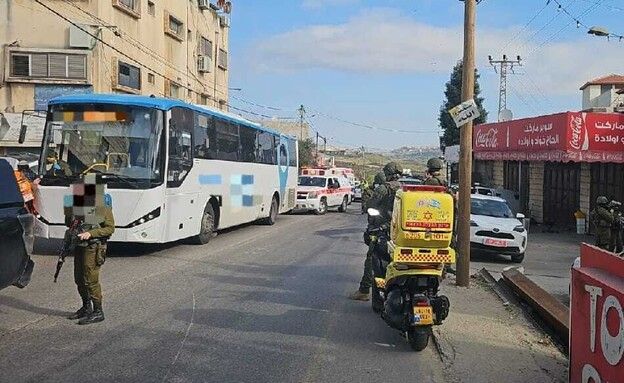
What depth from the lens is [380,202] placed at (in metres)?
8.48

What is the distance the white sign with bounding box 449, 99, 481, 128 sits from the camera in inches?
410

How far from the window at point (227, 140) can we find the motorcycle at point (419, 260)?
10374 mm

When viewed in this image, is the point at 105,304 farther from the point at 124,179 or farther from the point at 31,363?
the point at 124,179

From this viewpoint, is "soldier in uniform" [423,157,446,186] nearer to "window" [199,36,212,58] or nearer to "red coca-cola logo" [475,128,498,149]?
"red coca-cola logo" [475,128,498,149]

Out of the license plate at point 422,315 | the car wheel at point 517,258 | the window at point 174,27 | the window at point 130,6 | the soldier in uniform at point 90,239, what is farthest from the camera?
the window at point 174,27

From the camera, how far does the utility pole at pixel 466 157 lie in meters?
10.6

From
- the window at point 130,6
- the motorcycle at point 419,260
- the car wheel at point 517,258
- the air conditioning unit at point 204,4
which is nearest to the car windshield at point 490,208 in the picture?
the car wheel at point 517,258

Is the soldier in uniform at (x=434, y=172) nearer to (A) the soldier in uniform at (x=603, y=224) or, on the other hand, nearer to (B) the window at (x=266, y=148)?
(A) the soldier in uniform at (x=603, y=224)

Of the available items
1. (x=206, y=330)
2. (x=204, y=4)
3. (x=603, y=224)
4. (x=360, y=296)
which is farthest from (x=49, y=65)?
(x=206, y=330)

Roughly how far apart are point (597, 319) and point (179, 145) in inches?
415

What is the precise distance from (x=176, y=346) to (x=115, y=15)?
25.2 meters

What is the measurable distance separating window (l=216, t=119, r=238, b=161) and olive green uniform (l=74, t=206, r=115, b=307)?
9.24 metres

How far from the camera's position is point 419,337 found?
6.87 m

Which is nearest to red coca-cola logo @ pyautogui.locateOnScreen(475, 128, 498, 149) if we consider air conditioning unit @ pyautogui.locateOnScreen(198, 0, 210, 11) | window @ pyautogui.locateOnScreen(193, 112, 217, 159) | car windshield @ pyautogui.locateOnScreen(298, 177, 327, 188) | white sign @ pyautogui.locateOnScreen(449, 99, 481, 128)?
car windshield @ pyautogui.locateOnScreen(298, 177, 327, 188)
